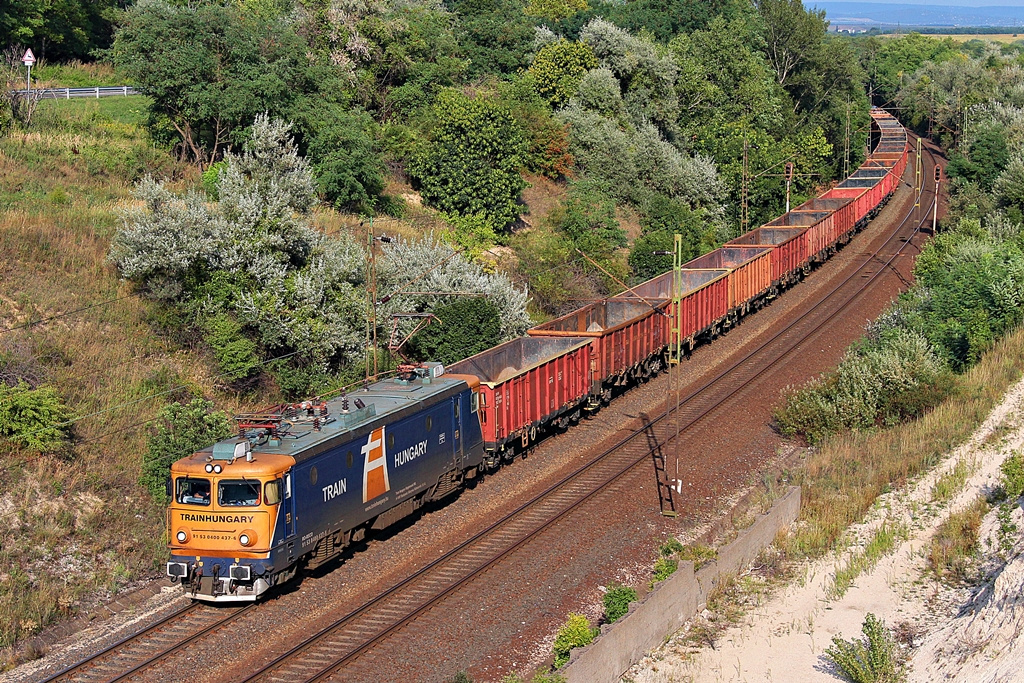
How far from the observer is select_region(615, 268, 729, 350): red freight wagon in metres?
35.6

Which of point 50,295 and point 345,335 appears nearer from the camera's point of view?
point 50,295

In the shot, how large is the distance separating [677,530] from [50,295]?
1838 centimetres

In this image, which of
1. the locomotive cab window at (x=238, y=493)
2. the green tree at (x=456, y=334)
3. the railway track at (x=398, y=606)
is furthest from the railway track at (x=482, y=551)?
the green tree at (x=456, y=334)

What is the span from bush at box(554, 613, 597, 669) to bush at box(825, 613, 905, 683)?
422cm

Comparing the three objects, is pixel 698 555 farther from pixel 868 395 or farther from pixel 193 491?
pixel 868 395

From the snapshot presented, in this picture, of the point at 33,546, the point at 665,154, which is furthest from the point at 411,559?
the point at 665,154

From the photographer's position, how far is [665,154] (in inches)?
2405

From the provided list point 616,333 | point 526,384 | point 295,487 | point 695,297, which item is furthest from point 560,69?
point 295,487

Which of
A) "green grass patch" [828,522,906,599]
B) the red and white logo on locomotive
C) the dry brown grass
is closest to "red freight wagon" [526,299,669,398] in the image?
the dry brown grass

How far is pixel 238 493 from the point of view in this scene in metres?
17.9

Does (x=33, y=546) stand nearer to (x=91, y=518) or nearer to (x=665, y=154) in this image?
(x=91, y=518)

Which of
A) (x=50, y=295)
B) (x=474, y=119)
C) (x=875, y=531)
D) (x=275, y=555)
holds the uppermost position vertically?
(x=474, y=119)

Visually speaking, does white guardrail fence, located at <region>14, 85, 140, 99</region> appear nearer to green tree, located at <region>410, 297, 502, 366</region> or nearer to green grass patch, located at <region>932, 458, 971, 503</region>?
green tree, located at <region>410, 297, 502, 366</region>

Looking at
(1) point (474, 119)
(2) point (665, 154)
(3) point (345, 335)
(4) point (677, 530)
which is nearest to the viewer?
(4) point (677, 530)
